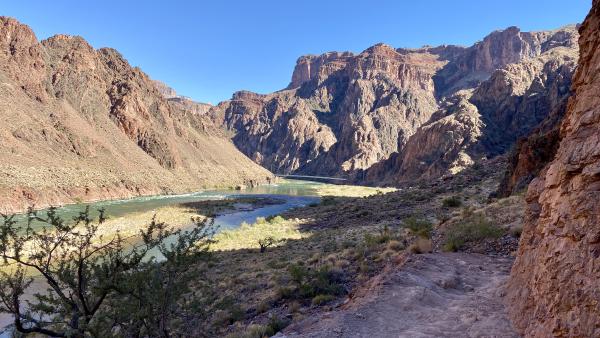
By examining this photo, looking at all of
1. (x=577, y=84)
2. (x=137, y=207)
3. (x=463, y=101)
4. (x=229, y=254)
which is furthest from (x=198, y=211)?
(x=463, y=101)

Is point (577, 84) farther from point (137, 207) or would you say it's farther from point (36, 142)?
point (36, 142)

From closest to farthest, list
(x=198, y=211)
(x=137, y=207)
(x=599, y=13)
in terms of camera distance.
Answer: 1. (x=599, y=13)
2. (x=198, y=211)
3. (x=137, y=207)

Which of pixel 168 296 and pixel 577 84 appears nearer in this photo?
pixel 577 84

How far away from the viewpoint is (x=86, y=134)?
8494 centimetres

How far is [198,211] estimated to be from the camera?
54.3 meters

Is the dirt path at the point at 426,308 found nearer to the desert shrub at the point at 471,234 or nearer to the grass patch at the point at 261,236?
the desert shrub at the point at 471,234

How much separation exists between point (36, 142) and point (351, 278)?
247 feet

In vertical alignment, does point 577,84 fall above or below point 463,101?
below

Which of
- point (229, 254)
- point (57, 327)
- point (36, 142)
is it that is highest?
point (36, 142)

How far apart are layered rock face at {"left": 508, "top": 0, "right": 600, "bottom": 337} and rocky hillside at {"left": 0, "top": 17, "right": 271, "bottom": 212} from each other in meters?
57.0

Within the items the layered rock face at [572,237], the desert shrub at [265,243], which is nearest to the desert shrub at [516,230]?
the layered rock face at [572,237]

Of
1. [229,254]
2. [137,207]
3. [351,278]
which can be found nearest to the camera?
[351,278]

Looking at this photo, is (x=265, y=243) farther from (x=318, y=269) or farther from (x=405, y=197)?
(x=405, y=197)

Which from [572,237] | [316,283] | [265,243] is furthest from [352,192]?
[572,237]
